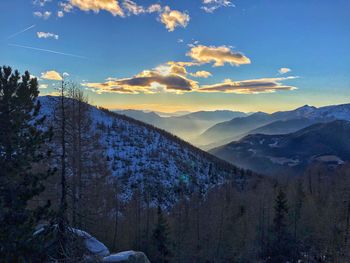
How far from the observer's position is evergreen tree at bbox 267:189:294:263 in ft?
226

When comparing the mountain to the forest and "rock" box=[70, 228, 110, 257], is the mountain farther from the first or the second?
"rock" box=[70, 228, 110, 257]

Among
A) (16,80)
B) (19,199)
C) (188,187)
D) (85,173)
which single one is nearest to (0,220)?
(19,199)

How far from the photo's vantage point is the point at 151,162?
341ft

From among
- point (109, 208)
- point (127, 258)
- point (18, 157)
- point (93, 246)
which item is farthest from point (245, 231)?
point (18, 157)

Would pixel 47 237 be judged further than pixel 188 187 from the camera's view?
No

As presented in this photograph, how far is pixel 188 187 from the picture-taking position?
10500 cm

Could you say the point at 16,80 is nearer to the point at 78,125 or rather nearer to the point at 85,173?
the point at 78,125

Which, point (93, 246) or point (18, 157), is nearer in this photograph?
point (18, 157)

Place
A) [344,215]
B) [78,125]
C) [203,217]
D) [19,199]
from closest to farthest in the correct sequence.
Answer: [19,199] < [78,125] < [344,215] < [203,217]

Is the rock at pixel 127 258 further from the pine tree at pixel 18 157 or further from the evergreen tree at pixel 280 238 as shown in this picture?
the evergreen tree at pixel 280 238

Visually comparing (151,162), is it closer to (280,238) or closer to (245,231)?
(245,231)

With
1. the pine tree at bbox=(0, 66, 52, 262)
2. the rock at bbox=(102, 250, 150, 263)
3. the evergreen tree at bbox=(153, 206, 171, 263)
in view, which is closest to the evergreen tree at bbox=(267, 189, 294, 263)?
the evergreen tree at bbox=(153, 206, 171, 263)

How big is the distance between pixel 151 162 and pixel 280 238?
46.0m

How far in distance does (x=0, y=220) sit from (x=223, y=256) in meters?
55.4
